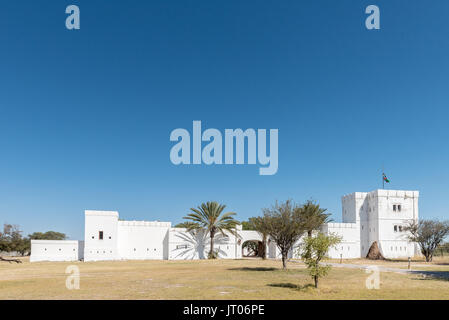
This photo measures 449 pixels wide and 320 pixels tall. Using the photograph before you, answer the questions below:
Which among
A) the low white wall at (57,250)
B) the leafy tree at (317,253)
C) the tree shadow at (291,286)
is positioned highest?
the leafy tree at (317,253)

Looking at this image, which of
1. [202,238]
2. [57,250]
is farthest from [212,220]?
[57,250]

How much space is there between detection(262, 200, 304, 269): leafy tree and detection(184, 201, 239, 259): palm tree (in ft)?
55.3

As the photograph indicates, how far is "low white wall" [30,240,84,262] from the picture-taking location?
40.7 meters

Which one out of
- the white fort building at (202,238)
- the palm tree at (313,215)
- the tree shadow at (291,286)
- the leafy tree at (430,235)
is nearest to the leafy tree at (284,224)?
the palm tree at (313,215)

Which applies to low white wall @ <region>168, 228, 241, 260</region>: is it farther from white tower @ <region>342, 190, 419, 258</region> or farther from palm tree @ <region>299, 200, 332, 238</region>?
white tower @ <region>342, 190, 419, 258</region>

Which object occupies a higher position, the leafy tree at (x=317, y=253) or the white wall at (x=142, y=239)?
the leafy tree at (x=317, y=253)

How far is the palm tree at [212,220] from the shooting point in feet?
140

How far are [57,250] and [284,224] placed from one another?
28599mm

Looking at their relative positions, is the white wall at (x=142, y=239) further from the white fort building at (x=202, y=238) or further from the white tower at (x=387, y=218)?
the white tower at (x=387, y=218)
